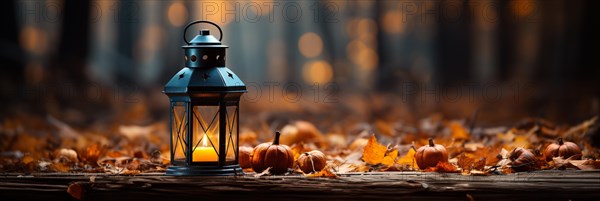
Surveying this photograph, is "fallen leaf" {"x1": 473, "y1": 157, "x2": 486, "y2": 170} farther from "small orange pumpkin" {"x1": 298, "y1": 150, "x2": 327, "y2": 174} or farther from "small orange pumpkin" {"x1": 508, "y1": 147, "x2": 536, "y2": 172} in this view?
"small orange pumpkin" {"x1": 298, "y1": 150, "x2": 327, "y2": 174}

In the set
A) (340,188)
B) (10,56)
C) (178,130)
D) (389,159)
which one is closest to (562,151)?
(389,159)

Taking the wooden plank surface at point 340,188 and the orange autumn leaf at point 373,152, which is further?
the orange autumn leaf at point 373,152

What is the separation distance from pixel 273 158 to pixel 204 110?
314 millimetres

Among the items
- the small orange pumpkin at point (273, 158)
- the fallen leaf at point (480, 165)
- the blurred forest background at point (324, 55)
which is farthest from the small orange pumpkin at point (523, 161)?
the blurred forest background at point (324, 55)

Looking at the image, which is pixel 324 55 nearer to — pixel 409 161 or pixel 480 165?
pixel 409 161

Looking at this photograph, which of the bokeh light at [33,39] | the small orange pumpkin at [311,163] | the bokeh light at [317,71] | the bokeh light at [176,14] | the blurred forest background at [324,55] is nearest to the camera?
the small orange pumpkin at [311,163]

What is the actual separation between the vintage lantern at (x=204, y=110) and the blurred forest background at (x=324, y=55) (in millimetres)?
4654

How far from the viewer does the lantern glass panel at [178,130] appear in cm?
320

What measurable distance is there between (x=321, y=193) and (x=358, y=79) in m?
8.82

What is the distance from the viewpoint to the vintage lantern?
3.13m

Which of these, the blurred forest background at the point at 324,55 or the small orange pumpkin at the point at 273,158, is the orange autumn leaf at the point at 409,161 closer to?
the small orange pumpkin at the point at 273,158

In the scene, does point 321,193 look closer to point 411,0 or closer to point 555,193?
point 555,193

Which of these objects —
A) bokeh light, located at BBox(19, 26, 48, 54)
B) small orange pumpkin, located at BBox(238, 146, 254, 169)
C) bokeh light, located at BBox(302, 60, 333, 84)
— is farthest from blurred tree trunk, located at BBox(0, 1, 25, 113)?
small orange pumpkin, located at BBox(238, 146, 254, 169)

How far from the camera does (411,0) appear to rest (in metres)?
11.3
